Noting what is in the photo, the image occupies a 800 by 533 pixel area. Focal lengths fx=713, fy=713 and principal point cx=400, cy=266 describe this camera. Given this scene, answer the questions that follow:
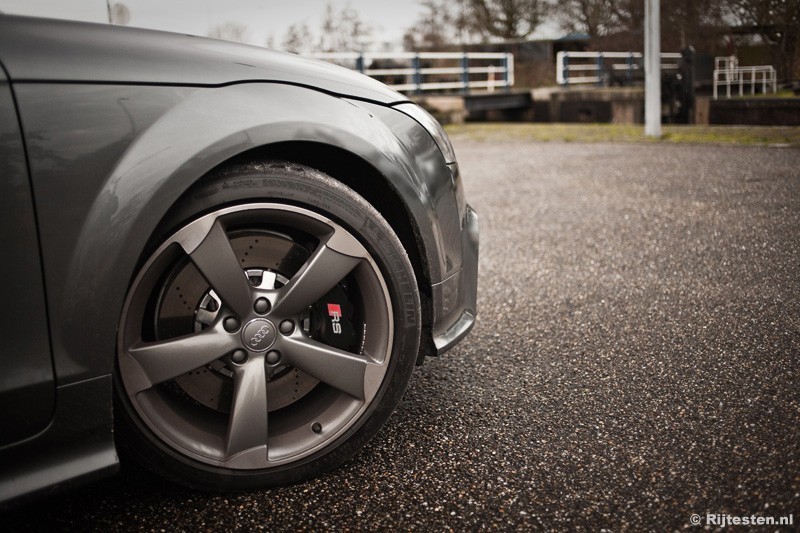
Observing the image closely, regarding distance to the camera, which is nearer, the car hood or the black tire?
the car hood

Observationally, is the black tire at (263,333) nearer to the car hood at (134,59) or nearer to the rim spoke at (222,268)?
the rim spoke at (222,268)

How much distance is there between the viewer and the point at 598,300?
11.2 ft

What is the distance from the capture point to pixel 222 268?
171cm

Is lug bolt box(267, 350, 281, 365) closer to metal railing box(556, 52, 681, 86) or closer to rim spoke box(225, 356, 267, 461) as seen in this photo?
rim spoke box(225, 356, 267, 461)

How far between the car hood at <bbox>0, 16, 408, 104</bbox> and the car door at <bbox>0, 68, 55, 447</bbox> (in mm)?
83

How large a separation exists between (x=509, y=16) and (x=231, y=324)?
1167 inches

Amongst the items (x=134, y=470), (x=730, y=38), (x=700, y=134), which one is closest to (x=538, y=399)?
(x=134, y=470)

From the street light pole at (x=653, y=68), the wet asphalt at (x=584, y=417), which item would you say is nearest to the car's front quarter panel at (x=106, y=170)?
the wet asphalt at (x=584, y=417)

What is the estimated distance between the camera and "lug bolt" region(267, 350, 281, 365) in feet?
5.86

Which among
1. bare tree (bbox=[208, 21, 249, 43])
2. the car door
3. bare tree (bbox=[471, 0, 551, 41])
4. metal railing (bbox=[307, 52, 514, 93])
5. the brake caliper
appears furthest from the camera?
bare tree (bbox=[471, 0, 551, 41])

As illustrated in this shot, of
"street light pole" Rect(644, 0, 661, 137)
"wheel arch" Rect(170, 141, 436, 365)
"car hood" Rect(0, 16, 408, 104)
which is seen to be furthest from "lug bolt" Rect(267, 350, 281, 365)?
"street light pole" Rect(644, 0, 661, 137)

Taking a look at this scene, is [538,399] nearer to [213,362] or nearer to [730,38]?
[213,362]

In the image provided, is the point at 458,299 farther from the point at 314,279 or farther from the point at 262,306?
the point at 262,306

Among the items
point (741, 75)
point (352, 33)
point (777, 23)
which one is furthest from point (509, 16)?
point (777, 23)
